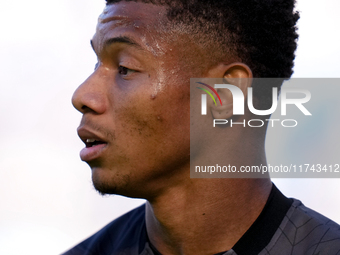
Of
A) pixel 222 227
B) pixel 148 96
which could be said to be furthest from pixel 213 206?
pixel 148 96

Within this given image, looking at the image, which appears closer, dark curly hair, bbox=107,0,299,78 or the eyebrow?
the eyebrow

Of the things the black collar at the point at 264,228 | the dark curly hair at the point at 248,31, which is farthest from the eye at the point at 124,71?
the black collar at the point at 264,228

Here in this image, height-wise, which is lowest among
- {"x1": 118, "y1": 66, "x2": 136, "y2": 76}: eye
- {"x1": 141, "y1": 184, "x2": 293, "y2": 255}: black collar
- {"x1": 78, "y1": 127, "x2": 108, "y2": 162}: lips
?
{"x1": 141, "y1": 184, "x2": 293, "y2": 255}: black collar

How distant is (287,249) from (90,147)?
5.29 feet

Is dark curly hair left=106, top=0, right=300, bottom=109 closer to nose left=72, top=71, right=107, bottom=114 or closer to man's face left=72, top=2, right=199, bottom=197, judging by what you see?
man's face left=72, top=2, right=199, bottom=197

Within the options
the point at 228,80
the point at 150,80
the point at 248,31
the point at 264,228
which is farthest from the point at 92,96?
the point at 264,228

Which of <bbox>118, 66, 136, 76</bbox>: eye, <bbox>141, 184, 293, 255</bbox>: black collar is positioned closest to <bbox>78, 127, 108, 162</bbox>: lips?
<bbox>118, 66, 136, 76</bbox>: eye

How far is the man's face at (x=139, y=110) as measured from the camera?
3.39m

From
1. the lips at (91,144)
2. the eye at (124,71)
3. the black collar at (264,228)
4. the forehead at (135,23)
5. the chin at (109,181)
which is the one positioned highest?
the forehead at (135,23)

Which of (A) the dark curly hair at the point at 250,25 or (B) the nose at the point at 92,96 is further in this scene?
(A) the dark curly hair at the point at 250,25

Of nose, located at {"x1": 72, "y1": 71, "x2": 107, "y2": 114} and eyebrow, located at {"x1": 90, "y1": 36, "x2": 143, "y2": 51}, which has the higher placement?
eyebrow, located at {"x1": 90, "y1": 36, "x2": 143, "y2": 51}

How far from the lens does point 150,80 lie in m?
3.40

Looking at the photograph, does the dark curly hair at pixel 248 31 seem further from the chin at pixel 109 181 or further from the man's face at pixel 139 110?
the chin at pixel 109 181

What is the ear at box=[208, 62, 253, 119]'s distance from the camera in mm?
3584
